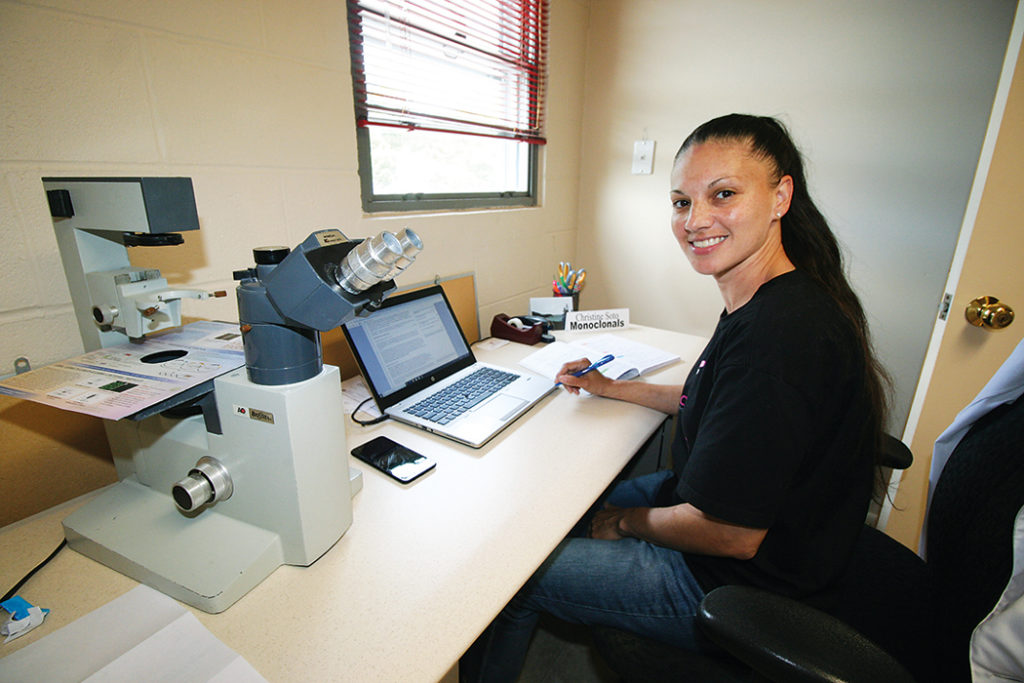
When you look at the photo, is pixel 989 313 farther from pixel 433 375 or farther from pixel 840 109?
pixel 433 375

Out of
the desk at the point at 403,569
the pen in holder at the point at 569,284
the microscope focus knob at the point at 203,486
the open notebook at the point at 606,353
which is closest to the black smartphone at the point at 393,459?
the desk at the point at 403,569

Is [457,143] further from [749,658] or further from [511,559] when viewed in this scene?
[749,658]

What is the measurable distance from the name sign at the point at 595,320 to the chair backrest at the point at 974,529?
3.62ft

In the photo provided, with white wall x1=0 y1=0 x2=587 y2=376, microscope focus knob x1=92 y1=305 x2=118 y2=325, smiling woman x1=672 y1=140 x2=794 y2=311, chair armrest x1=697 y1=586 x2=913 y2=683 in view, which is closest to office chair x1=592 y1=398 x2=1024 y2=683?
chair armrest x1=697 y1=586 x2=913 y2=683

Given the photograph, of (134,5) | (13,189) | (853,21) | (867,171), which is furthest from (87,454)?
(853,21)

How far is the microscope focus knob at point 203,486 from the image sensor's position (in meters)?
0.61

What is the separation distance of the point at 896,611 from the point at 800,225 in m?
0.71

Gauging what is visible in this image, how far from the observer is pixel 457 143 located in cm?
170

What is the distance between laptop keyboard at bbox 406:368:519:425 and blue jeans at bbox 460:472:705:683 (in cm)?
37

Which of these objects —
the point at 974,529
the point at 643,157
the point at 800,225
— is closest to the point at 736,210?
the point at 800,225

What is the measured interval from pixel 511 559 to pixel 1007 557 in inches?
25.6

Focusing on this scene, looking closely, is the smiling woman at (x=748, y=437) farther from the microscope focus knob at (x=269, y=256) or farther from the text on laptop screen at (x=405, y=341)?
the microscope focus knob at (x=269, y=256)

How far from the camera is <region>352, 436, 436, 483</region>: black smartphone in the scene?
2.81 ft

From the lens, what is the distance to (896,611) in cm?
79
